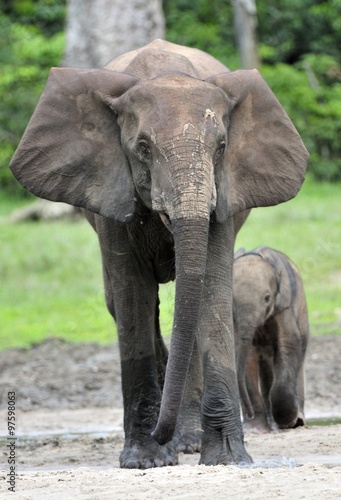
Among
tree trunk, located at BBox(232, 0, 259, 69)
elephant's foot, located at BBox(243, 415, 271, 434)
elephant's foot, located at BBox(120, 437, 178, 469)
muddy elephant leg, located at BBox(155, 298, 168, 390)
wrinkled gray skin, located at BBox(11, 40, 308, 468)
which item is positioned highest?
tree trunk, located at BBox(232, 0, 259, 69)

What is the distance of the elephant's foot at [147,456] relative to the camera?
7797mm

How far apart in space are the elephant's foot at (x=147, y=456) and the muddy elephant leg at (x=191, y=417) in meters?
0.58

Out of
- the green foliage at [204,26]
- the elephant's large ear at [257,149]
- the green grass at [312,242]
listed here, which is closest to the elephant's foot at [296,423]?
the elephant's large ear at [257,149]

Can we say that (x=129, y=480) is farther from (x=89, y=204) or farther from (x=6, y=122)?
(x=6, y=122)

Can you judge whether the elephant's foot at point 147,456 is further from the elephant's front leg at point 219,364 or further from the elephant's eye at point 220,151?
the elephant's eye at point 220,151

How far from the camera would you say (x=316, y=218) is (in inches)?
830

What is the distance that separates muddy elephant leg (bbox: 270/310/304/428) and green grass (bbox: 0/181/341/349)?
13.7ft

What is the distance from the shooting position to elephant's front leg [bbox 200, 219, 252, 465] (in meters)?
7.34

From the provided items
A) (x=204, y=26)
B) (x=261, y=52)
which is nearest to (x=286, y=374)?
(x=261, y=52)

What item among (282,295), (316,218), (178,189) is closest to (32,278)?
(316,218)

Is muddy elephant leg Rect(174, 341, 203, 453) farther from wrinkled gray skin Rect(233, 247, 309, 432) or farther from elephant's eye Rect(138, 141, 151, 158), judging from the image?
elephant's eye Rect(138, 141, 151, 158)

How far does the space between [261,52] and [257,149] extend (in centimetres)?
2344

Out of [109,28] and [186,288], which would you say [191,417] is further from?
[109,28]

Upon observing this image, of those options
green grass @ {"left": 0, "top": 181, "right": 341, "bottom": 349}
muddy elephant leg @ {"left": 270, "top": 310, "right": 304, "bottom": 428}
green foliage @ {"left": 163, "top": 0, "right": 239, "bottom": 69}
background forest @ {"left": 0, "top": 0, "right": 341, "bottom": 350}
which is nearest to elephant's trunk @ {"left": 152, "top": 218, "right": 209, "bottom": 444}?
muddy elephant leg @ {"left": 270, "top": 310, "right": 304, "bottom": 428}
